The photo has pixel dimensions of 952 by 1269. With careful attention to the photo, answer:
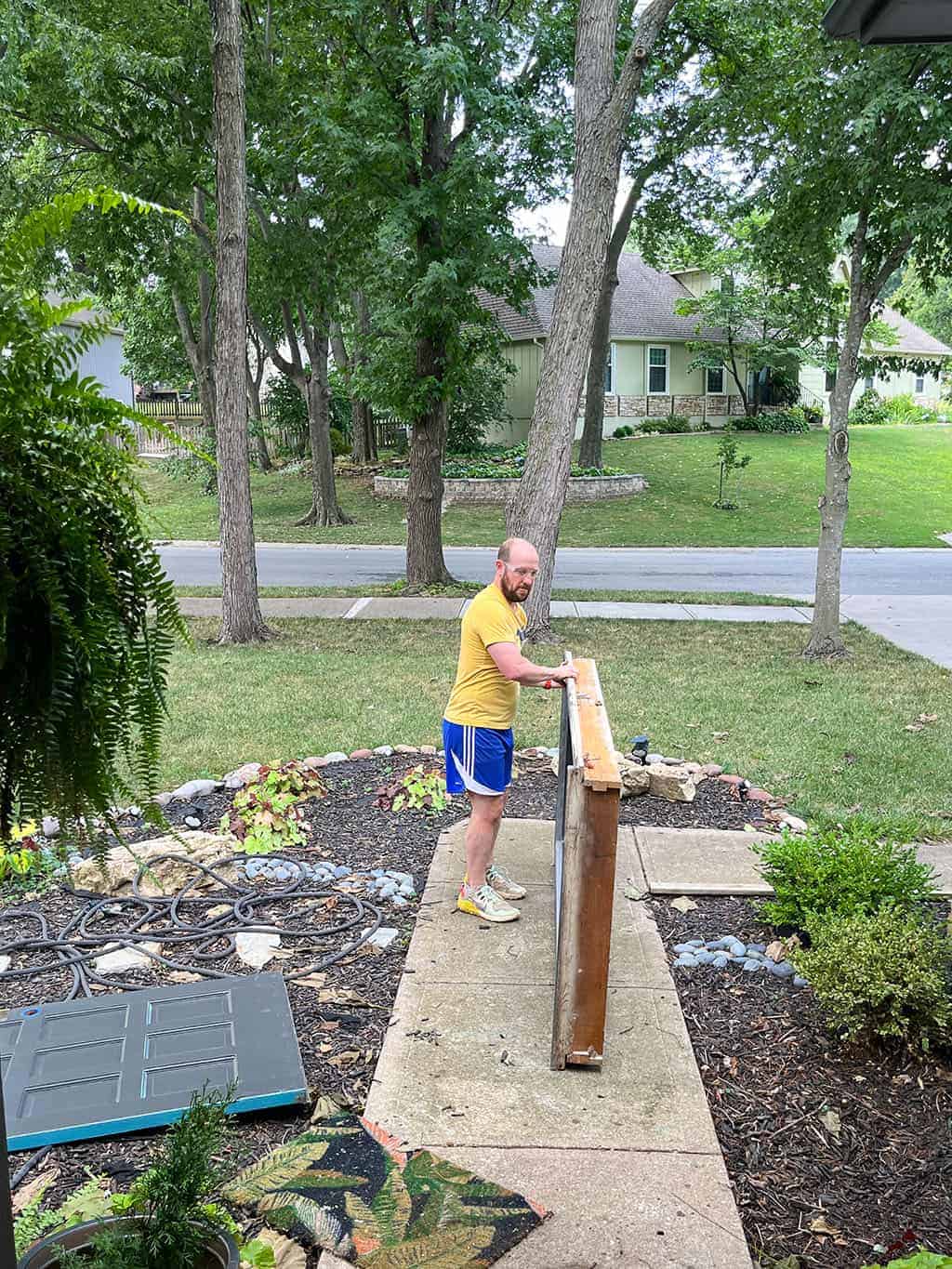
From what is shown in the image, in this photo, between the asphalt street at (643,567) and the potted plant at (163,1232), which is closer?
the potted plant at (163,1232)

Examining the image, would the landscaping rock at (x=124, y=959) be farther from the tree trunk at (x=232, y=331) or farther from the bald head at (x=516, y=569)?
the tree trunk at (x=232, y=331)

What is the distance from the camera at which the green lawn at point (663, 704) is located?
6965 millimetres

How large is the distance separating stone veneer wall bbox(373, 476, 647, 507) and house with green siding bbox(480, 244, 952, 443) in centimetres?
928

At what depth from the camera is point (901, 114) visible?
27.3 feet

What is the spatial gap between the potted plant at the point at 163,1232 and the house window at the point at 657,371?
38.8 m

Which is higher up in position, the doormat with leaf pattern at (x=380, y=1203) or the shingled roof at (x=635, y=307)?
the shingled roof at (x=635, y=307)

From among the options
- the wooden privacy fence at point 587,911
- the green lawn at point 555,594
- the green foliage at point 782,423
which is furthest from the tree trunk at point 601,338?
the wooden privacy fence at point 587,911

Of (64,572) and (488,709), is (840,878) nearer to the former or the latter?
(488,709)

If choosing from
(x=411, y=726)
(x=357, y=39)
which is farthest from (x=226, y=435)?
(x=357, y=39)

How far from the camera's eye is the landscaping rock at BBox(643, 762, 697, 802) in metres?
6.44

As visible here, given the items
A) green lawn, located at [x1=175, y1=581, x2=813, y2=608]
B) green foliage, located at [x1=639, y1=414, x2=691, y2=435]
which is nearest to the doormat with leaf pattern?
green lawn, located at [x1=175, y1=581, x2=813, y2=608]

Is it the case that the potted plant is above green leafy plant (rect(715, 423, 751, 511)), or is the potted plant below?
below

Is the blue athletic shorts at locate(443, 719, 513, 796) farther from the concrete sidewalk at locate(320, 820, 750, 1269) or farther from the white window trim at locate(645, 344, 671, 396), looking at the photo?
the white window trim at locate(645, 344, 671, 396)

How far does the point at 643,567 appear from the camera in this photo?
60.1 feet
